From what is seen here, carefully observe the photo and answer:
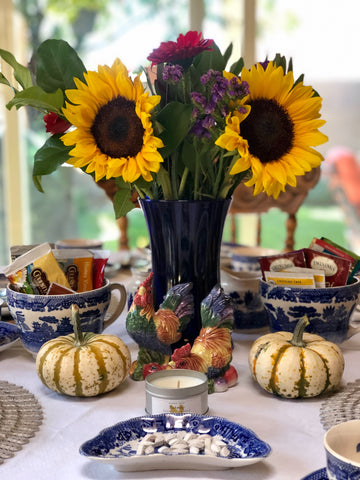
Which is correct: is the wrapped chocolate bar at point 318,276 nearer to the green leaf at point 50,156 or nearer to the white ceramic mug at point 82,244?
the green leaf at point 50,156

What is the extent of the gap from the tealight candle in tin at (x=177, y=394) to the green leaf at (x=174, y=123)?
0.31 metres

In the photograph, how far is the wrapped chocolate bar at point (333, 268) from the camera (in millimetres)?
974

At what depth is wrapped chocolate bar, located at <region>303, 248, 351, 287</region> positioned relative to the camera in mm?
974

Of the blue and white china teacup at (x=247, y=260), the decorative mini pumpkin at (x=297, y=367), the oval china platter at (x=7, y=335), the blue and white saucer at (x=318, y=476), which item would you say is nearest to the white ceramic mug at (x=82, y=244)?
the blue and white china teacup at (x=247, y=260)

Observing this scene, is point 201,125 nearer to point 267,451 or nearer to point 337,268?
point 337,268

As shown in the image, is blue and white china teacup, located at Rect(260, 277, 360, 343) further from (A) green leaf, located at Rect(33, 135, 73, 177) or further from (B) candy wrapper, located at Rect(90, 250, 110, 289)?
(A) green leaf, located at Rect(33, 135, 73, 177)

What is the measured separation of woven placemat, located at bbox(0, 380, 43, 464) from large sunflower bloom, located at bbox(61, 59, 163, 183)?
1.02ft

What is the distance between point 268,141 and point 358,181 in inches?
166

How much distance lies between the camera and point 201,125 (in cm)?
85

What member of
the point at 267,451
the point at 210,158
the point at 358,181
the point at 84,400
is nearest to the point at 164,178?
the point at 210,158

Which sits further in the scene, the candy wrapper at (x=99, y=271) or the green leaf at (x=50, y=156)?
the candy wrapper at (x=99, y=271)

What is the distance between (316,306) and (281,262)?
4.5 inches

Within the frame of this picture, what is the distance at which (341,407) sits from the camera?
771 millimetres

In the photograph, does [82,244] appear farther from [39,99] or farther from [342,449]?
[342,449]
